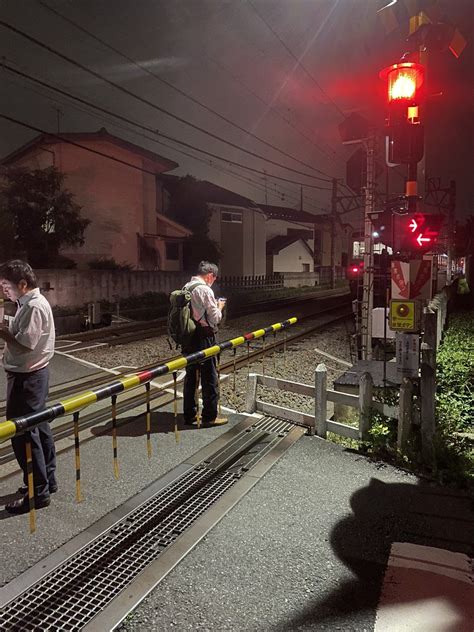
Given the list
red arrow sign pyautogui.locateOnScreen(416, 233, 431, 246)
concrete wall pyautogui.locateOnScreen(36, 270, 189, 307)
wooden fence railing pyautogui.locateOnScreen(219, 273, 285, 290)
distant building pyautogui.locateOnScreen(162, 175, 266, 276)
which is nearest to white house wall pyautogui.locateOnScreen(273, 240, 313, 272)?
wooden fence railing pyautogui.locateOnScreen(219, 273, 285, 290)

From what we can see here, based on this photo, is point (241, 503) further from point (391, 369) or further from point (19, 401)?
point (391, 369)

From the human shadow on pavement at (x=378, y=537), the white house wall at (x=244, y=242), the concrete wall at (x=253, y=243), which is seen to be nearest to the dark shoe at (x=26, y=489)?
the human shadow on pavement at (x=378, y=537)

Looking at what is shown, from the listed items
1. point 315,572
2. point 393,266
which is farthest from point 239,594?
point 393,266

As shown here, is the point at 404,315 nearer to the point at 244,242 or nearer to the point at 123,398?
the point at 123,398

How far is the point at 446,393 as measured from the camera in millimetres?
6629

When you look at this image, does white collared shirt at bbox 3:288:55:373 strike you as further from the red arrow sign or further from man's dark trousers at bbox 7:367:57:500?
the red arrow sign

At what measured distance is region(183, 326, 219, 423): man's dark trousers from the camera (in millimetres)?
5629

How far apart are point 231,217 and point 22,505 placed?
36.2 meters

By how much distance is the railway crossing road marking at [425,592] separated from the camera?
262cm

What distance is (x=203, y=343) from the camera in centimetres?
566

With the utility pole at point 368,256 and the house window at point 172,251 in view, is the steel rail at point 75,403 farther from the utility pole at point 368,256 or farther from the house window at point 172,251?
the house window at point 172,251

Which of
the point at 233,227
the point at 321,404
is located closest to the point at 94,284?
the point at 321,404

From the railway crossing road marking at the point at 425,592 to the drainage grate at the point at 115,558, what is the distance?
153cm

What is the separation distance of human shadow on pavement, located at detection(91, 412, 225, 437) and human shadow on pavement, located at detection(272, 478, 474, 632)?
2.37 metres
